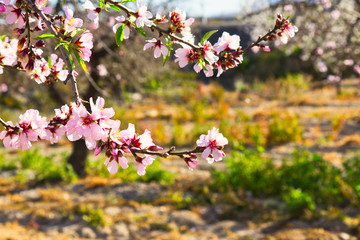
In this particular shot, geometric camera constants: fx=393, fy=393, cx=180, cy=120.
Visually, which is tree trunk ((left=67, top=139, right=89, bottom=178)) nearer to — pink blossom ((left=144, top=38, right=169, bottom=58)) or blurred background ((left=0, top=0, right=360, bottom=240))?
blurred background ((left=0, top=0, right=360, bottom=240))

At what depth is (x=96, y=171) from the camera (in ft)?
20.0

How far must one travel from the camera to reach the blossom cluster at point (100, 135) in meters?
1.24

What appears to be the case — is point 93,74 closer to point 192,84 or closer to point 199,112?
point 199,112

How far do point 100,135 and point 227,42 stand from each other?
0.70 metres

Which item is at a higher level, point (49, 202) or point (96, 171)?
point (96, 171)

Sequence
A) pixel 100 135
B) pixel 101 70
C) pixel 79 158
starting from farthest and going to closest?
1. pixel 79 158
2. pixel 101 70
3. pixel 100 135

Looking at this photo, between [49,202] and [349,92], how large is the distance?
32.9 ft

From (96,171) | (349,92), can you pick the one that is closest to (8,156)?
(96,171)

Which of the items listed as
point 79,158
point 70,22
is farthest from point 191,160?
point 79,158

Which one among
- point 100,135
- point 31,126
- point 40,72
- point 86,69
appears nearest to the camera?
point 100,135

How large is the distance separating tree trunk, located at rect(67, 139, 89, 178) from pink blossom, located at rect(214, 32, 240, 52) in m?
4.33

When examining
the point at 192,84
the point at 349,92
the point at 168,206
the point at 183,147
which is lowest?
the point at 168,206

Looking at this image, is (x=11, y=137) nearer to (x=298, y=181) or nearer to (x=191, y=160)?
(x=191, y=160)

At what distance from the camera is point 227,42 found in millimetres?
1634
